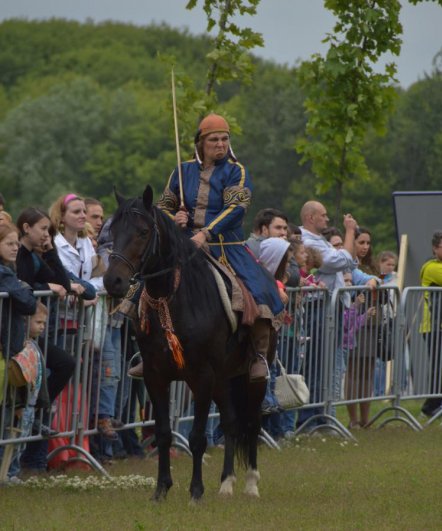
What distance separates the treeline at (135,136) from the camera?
76.5 meters

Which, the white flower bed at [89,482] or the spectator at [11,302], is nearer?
the spectator at [11,302]

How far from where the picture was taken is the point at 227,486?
10.3m

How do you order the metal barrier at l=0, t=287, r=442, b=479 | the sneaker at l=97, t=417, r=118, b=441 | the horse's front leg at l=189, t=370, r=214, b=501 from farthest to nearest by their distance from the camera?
the sneaker at l=97, t=417, r=118, b=441
the metal barrier at l=0, t=287, r=442, b=479
the horse's front leg at l=189, t=370, r=214, b=501

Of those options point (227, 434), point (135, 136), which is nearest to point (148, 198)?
point (227, 434)

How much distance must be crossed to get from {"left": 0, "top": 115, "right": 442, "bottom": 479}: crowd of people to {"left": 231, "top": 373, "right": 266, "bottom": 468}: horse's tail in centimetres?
24

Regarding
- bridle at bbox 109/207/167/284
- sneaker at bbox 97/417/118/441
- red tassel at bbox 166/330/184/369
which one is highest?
bridle at bbox 109/207/167/284

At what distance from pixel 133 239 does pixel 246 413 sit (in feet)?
7.60

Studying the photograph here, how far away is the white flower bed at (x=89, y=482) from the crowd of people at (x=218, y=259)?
30 centimetres

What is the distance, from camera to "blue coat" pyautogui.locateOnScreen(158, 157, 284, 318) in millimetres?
10297

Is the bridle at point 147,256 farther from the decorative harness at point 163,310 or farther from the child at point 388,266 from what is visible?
the child at point 388,266

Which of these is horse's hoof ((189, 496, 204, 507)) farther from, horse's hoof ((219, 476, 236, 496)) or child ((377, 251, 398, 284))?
child ((377, 251, 398, 284))

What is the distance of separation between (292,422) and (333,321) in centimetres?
115

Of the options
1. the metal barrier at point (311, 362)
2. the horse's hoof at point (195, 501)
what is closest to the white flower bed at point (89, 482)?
the metal barrier at point (311, 362)

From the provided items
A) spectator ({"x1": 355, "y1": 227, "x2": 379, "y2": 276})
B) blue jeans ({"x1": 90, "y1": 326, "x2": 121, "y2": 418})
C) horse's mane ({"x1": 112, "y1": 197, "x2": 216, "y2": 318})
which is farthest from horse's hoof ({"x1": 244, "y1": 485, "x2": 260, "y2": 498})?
spectator ({"x1": 355, "y1": 227, "x2": 379, "y2": 276})
